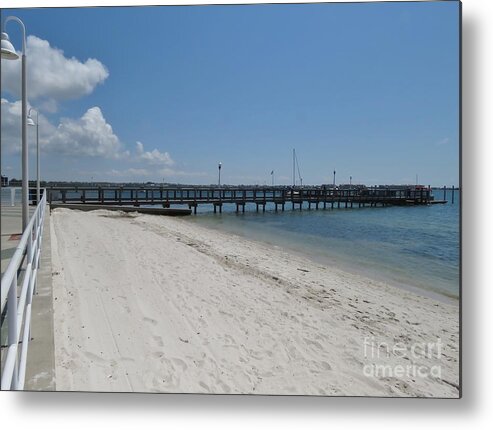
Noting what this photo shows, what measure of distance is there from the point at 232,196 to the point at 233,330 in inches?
879

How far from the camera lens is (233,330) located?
3.37m

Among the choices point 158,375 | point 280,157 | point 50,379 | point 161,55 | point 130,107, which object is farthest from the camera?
point 280,157

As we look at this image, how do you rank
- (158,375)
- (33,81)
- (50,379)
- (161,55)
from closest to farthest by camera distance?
(50,379)
(158,375)
(161,55)
(33,81)

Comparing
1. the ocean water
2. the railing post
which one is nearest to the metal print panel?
the railing post

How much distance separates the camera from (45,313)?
2.73 metres

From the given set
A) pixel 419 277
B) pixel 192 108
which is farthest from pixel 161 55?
pixel 419 277

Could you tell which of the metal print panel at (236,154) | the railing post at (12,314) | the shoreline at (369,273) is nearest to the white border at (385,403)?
the metal print panel at (236,154)

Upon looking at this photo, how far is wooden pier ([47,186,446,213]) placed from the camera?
18328mm

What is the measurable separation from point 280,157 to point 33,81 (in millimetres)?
3017

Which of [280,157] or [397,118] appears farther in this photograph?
[280,157]

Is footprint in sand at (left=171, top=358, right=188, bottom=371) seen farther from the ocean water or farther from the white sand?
the ocean water

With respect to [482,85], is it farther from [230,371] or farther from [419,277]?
[419,277]

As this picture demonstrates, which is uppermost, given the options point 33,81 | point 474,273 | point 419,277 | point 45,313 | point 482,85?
point 33,81

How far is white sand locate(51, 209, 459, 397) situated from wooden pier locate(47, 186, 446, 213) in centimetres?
855
